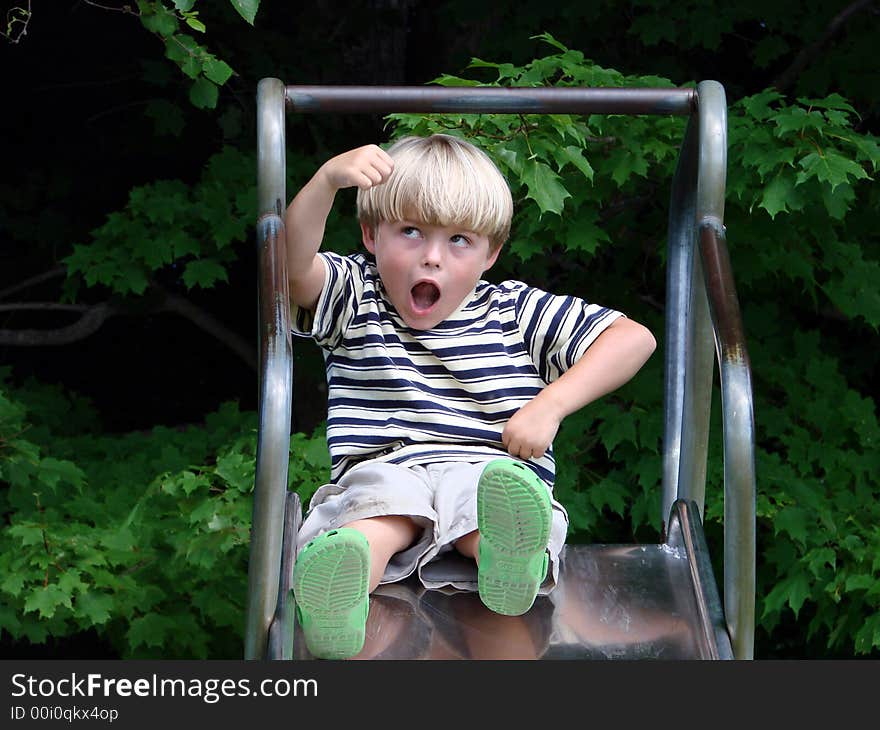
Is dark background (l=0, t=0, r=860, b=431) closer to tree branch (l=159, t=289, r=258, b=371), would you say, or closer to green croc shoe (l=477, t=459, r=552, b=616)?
tree branch (l=159, t=289, r=258, b=371)

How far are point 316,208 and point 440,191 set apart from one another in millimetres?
184

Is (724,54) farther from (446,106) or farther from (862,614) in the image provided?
(446,106)

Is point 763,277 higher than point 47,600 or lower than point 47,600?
higher

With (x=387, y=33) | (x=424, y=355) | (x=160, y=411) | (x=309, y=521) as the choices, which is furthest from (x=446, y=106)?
(x=160, y=411)

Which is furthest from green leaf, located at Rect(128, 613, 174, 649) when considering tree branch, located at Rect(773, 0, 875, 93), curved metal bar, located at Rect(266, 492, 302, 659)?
tree branch, located at Rect(773, 0, 875, 93)

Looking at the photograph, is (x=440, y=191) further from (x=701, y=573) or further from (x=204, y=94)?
(x=204, y=94)

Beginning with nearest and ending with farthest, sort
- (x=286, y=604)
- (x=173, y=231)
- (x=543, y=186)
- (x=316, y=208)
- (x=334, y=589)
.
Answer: (x=334, y=589) → (x=286, y=604) → (x=316, y=208) → (x=543, y=186) → (x=173, y=231)

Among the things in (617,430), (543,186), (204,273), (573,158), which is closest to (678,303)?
(543,186)

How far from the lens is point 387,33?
4.22 m

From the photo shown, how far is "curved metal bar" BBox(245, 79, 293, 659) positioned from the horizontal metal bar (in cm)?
29

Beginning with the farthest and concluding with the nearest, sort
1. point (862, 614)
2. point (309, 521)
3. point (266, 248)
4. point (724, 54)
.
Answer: point (724, 54), point (862, 614), point (309, 521), point (266, 248)

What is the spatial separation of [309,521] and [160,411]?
303cm

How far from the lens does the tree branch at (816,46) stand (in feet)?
12.0

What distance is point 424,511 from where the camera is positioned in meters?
1.77
